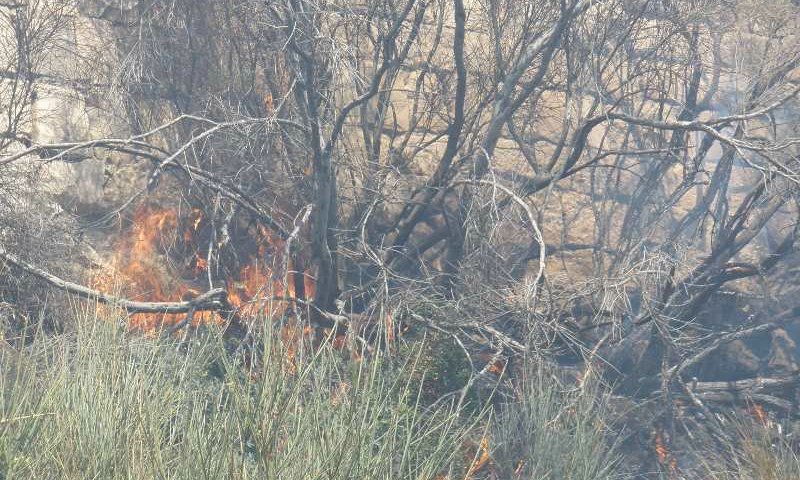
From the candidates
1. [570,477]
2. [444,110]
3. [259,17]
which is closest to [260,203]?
[259,17]

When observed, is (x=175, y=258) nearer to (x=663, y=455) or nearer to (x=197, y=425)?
(x=663, y=455)

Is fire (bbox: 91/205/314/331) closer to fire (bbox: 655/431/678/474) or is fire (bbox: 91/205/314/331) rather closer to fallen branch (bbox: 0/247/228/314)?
fallen branch (bbox: 0/247/228/314)

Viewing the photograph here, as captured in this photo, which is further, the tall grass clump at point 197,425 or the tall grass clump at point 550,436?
the tall grass clump at point 550,436

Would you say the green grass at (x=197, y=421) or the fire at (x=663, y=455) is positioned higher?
the green grass at (x=197, y=421)

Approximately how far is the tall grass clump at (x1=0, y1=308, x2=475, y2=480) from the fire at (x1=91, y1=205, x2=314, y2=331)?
16.7 ft

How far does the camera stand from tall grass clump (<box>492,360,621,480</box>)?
6008 mm

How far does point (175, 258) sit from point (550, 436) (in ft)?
19.6

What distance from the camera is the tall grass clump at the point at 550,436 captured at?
19.7 ft

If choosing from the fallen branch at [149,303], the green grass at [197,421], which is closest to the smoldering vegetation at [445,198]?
the fallen branch at [149,303]

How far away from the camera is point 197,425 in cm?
390

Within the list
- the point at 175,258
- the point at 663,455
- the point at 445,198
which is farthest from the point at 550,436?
the point at 175,258

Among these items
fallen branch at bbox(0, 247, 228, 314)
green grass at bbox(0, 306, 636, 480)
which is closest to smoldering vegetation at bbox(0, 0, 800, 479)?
fallen branch at bbox(0, 247, 228, 314)

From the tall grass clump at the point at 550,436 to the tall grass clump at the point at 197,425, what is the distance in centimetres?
204

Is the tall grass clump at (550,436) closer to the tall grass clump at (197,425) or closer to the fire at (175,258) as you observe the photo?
the tall grass clump at (197,425)
